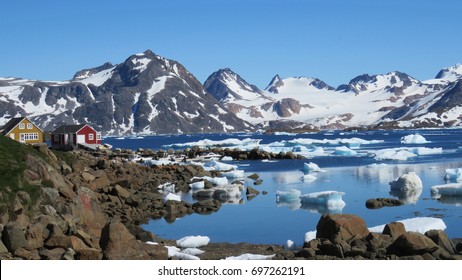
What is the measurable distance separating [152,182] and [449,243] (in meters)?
25.7

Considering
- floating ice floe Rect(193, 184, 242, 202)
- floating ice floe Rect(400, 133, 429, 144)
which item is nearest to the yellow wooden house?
floating ice floe Rect(193, 184, 242, 202)

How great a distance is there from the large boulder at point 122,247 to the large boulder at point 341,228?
4.80 metres

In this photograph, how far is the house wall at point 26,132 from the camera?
64.8m

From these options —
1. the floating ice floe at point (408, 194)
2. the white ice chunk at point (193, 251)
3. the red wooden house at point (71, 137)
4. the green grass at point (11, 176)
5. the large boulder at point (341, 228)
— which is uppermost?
the red wooden house at point (71, 137)

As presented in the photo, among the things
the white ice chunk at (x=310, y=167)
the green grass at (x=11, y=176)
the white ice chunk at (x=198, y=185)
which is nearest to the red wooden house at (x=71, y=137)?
the white ice chunk at (x=310, y=167)

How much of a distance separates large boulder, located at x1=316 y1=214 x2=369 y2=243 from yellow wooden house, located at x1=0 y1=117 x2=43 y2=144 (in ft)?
173

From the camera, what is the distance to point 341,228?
16953 mm

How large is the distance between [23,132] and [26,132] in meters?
0.47

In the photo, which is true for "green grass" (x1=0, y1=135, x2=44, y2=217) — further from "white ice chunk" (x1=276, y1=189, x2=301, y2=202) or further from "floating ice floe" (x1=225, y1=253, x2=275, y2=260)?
"white ice chunk" (x1=276, y1=189, x2=301, y2=202)

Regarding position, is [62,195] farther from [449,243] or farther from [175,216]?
[449,243]

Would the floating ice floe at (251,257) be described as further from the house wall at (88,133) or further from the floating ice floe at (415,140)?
the floating ice floe at (415,140)

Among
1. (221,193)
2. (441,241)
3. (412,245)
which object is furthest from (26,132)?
(412,245)
